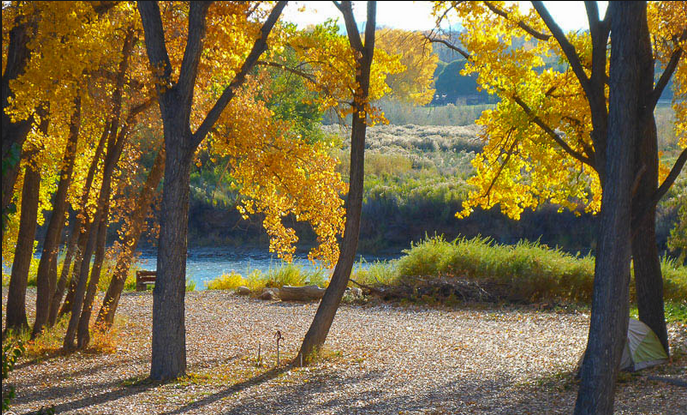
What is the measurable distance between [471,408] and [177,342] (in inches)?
121

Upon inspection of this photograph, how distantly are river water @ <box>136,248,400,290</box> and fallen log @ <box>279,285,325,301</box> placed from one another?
204 inches


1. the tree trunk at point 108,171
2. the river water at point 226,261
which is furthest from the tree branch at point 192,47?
the river water at point 226,261

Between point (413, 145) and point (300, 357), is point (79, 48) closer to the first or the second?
point (300, 357)

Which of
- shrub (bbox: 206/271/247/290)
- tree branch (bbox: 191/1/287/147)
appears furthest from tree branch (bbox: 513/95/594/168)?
shrub (bbox: 206/271/247/290)

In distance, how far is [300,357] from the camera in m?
7.17

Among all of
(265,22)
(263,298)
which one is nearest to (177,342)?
(265,22)

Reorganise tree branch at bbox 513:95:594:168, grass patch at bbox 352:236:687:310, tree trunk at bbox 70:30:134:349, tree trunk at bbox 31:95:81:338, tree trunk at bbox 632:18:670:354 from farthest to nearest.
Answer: grass patch at bbox 352:236:687:310 < tree trunk at bbox 31:95:81:338 < tree trunk at bbox 70:30:134:349 < tree branch at bbox 513:95:594:168 < tree trunk at bbox 632:18:670:354

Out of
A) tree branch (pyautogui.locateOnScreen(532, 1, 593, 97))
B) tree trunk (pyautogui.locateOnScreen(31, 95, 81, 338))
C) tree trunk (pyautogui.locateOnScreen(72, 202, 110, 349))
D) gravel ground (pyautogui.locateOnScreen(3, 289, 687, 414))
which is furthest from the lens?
tree trunk (pyautogui.locateOnScreen(31, 95, 81, 338))

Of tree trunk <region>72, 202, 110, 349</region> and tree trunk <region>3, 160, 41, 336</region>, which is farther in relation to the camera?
tree trunk <region>3, 160, 41, 336</region>

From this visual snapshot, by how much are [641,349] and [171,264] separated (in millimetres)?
4875

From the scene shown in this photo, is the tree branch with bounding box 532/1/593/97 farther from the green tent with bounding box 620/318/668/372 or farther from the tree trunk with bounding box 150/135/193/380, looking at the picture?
the tree trunk with bounding box 150/135/193/380

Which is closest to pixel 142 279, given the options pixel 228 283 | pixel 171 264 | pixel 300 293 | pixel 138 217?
pixel 228 283

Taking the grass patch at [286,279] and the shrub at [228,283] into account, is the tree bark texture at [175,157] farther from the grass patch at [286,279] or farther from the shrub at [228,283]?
the shrub at [228,283]

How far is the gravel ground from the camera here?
5.46 metres
